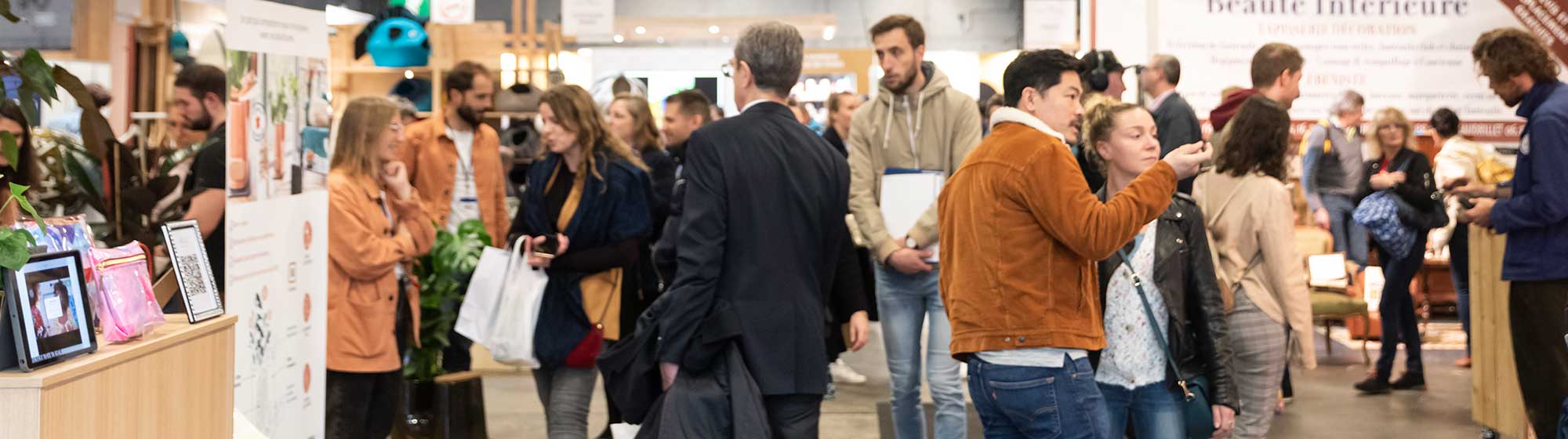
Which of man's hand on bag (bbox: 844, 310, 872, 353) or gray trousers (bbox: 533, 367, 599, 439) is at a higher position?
man's hand on bag (bbox: 844, 310, 872, 353)

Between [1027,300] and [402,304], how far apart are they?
8.63ft

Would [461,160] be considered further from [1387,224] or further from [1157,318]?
[1387,224]

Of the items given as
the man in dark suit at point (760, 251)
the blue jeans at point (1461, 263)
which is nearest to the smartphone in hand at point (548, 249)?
the man in dark suit at point (760, 251)

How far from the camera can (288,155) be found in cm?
Result: 372

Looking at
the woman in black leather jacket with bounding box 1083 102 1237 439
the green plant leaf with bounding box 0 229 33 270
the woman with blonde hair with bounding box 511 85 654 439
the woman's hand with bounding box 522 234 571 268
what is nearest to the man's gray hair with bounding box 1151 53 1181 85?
the woman in black leather jacket with bounding box 1083 102 1237 439

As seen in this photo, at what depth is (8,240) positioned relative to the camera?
1840 mm

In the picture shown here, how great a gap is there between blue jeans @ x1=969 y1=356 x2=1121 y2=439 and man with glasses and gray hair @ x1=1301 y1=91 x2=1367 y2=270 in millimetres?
6675

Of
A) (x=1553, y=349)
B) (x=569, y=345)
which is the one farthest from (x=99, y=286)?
(x=1553, y=349)

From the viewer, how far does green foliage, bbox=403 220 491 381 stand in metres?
4.94

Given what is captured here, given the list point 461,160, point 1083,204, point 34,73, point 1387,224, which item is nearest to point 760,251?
point 1083,204

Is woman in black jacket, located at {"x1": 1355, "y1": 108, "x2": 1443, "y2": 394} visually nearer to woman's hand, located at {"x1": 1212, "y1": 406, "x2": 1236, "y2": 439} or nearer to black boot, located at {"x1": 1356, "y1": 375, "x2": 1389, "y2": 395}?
black boot, located at {"x1": 1356, "y1": 375, "x2": 1389, "y2": 395}

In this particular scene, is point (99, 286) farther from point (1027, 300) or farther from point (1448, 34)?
point (1448, 34)

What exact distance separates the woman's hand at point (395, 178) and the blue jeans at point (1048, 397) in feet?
7.23

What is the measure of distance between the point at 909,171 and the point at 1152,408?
4.05 ft
